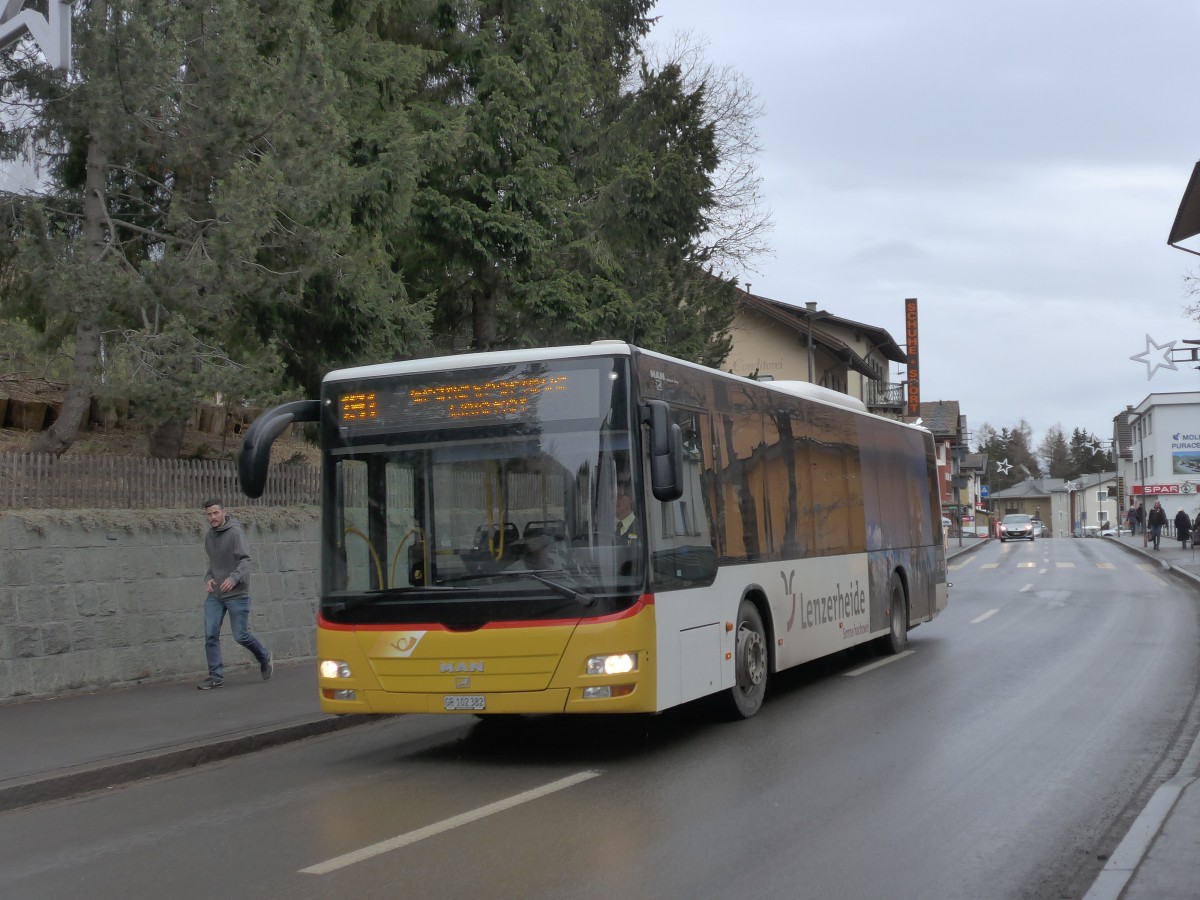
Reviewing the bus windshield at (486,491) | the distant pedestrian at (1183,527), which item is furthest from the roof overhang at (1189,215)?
the distant pedestrian at (1183,527)

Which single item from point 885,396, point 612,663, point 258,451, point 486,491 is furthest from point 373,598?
point 885,396

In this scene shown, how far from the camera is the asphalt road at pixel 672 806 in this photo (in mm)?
5859

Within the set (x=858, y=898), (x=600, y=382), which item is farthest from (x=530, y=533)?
(x=858, y=898)

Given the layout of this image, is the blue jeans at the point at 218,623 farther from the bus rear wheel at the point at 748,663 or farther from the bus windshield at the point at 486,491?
the bus rear wheel at the point at 748,663

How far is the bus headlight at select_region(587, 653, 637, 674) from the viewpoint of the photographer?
27.7 ft

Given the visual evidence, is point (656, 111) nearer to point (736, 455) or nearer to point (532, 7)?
point (532, 7)

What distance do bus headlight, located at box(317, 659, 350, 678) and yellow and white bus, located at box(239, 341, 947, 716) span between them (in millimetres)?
19

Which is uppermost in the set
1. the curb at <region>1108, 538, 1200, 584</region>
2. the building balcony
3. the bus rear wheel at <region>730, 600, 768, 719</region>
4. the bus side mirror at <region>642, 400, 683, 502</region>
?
the building balcony

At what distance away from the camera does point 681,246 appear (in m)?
A: 25.3

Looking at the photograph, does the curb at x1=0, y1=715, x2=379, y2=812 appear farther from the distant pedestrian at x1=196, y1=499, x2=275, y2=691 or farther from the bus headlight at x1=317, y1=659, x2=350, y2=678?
the distant pedestrian at x1=196, y1=499, x2=275, y2=691

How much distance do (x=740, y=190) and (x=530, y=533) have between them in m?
28.8

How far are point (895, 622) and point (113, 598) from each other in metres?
8.57

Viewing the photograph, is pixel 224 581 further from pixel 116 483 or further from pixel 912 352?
pixel 912 352

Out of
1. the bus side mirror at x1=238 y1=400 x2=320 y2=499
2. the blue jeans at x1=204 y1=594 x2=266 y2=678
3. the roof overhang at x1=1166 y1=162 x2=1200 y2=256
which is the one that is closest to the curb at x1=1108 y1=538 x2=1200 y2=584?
the roof overhang at x1=1166 y1=162 x2=1200 y2=256
